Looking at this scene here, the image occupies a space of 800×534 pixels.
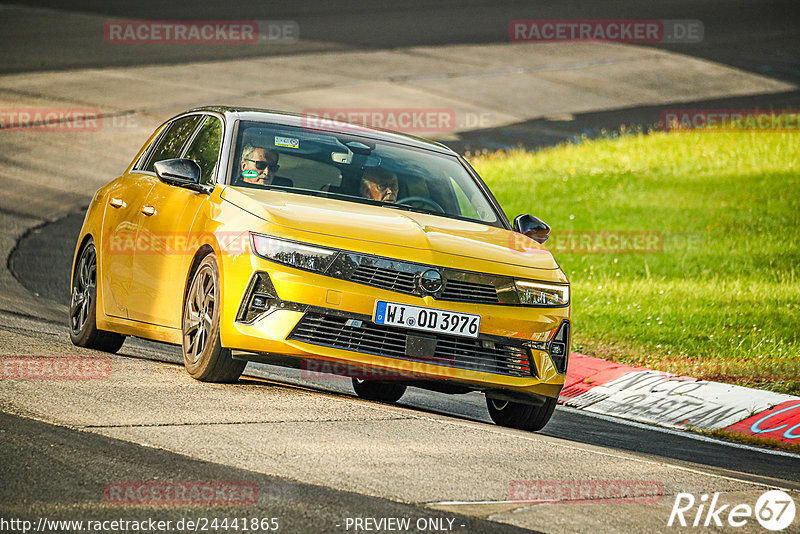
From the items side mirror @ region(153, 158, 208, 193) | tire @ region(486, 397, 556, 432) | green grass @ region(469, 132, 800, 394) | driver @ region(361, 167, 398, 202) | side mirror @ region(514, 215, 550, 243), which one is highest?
side mirror @ region(153, 158, 208, 193)

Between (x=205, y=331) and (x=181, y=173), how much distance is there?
114 centimetres

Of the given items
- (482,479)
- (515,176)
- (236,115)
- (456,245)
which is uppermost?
(236,115)

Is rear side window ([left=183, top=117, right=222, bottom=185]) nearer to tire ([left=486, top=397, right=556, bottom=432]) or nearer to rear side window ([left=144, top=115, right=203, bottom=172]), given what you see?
rear side window ([left=144, top=115, right=203, bottom=172])

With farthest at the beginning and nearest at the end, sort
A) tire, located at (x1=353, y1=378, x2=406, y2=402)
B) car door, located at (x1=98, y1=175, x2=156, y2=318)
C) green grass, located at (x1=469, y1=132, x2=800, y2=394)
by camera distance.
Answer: green grass, located at (x1=469, y1=132, x2=800, y2=394)
tire, located at (x1=353, y1=378, x2=406, y2=402)
car door, located at (x1=98, y1=175, x2=156, y2=318)

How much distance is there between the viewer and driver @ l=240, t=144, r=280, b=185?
334 inches

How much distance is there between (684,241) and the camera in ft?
60.7

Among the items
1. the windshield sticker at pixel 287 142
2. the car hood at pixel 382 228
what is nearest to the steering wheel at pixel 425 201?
the car hood at pixel 382 228

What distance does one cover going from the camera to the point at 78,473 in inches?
219

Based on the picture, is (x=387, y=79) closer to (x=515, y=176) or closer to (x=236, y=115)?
(x=515, y=176)

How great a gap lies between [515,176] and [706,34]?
70.5 ft

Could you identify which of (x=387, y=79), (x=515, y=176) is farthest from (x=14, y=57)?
(x=515, y=176)

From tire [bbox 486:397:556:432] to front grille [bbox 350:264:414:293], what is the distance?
53.4 inches

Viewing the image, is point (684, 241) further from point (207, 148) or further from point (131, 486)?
point (131, 486)

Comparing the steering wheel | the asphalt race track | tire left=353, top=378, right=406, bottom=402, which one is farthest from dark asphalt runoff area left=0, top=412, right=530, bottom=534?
tire left=353, top=378, right=406, bottom=402
